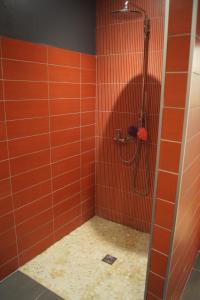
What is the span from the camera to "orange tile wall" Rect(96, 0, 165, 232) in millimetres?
2006

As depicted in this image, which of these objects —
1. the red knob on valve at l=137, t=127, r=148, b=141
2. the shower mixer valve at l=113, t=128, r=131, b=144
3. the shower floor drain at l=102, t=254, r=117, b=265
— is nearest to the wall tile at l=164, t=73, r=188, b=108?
the red knob on valve at l=137, t=127, r=148, b=141

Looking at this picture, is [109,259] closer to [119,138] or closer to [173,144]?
[119,138]

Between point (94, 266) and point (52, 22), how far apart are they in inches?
76.2

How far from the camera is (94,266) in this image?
6.29 ft

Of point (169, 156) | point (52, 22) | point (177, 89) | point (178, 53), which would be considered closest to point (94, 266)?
point (169, 156)

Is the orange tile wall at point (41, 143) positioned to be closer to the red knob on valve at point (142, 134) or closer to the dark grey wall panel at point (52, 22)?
the dark grey wall panel at point (52, 22)

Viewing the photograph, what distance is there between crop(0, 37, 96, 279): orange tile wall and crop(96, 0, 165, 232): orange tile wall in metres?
0.15

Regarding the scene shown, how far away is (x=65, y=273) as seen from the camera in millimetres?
1832

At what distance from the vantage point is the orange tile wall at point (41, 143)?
1.62 m

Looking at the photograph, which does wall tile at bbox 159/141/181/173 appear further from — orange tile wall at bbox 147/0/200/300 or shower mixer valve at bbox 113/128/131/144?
shower mixer valve at bbox 113/128/131/144

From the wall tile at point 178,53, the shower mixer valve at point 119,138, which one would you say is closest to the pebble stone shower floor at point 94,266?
the shower mixer valve at point 119,138

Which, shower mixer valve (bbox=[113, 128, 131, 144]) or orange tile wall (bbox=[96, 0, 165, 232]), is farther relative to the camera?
shower mixer valve (bbox=[113, 128, 131, 144])

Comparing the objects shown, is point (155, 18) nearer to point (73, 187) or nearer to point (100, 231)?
point (73, 187)

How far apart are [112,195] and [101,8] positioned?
5.93 ft
